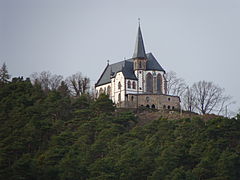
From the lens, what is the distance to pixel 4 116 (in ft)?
179

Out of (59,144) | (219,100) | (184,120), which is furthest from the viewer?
(219,100)

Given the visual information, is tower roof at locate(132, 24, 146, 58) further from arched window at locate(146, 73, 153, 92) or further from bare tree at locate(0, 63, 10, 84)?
bare tree at locate(0, 63, 10, 84)

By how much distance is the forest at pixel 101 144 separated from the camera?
47.6m

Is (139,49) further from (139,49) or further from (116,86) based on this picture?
(116,86)

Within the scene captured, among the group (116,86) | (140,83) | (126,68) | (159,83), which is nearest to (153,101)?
(140,83)

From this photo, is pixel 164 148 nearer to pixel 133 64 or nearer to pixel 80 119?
pixel 80 119

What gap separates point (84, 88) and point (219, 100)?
717 inches

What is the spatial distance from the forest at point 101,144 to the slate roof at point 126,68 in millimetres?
14435

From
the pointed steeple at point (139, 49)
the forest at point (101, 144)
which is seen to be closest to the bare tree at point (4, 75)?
the forest at point (101, 144)

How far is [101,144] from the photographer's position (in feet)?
172

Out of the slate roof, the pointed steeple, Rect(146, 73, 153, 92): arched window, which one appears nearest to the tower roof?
the pointed steeple

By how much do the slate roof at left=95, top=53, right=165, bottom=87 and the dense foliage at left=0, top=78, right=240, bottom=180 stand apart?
47.3 feet

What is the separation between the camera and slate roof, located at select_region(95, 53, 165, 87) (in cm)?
7581

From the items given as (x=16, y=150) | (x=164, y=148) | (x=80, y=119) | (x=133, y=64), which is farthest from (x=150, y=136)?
(x=133, y=64)
